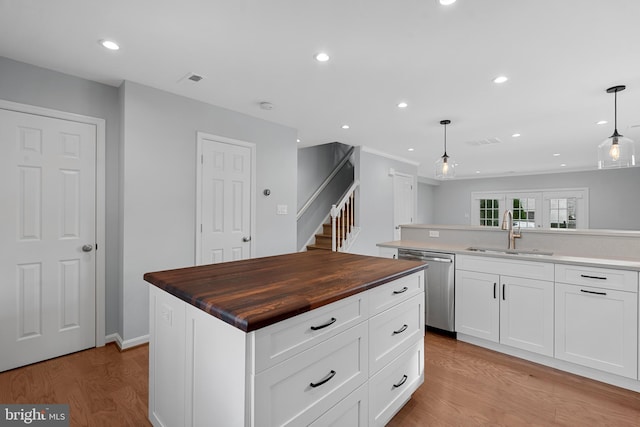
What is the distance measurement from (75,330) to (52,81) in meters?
2.22

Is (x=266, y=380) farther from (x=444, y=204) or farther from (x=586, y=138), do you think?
(x=444, y=204)

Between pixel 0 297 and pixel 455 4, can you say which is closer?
pixel 455 4

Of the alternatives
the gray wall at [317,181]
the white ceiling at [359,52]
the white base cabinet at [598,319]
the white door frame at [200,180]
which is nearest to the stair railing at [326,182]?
the gray wall at [317,181]

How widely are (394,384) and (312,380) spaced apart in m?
0.77

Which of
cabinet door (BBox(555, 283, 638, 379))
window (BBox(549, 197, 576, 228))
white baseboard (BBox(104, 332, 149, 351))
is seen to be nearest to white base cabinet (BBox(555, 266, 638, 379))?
cabinet door (BBox(555, 283, 638, 379))

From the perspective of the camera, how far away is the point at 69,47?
2217mm

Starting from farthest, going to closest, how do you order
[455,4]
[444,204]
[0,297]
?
1. [444,204]
2. [0,297]
3. [455,4]

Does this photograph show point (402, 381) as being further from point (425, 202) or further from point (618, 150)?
point (425, 202)

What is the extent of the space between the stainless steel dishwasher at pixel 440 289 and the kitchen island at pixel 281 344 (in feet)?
3.98

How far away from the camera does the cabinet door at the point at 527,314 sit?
7.93 ft

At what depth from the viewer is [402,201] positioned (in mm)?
6629

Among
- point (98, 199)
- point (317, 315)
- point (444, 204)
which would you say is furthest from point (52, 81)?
point (444, 204)

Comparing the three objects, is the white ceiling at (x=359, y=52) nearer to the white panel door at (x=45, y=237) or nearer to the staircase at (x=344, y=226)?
the white panel door at (x=45, y=237)
